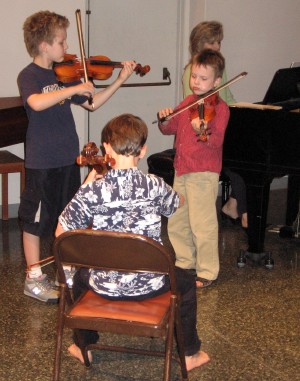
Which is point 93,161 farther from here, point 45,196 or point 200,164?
point 200,164

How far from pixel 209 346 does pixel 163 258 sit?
1.05 m

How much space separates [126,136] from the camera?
272cm

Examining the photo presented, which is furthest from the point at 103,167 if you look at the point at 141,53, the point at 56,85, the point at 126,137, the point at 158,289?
the point at 141,53

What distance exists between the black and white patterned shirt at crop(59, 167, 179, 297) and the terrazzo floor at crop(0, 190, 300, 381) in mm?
590

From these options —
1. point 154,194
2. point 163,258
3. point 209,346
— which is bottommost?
point 209,346

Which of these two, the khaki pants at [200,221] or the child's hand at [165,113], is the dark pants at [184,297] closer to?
the khaki pants at [200,221]

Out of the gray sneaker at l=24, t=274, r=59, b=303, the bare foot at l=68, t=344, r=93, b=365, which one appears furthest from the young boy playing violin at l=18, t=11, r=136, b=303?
the bare foot at l=68, t=344, r=93, b=365

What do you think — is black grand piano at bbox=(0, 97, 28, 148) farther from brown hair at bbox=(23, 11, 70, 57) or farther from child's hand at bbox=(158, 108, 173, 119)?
child's hand at bbox=(158, 108, 173, 119)

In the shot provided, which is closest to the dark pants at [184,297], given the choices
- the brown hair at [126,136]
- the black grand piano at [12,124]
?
the brown hair at [126,136]

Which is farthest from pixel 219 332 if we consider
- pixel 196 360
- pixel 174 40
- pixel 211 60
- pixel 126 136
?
pixel 174 40

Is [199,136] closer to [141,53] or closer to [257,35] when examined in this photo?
[141,53]

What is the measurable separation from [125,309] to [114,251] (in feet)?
1.03

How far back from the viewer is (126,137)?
8.93 ft

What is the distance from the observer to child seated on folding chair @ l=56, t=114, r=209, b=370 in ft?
8.73
